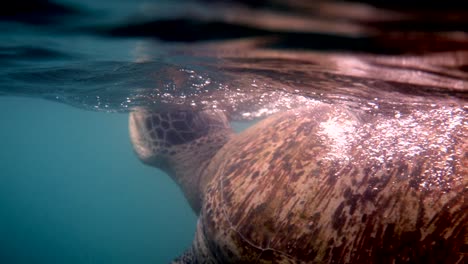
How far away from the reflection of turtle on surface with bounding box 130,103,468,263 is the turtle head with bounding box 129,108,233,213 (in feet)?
7.76

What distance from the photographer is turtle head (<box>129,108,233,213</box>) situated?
754 centimetres

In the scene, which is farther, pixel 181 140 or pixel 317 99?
pixel 181 140

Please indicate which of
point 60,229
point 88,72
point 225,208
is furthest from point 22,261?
point 225,208

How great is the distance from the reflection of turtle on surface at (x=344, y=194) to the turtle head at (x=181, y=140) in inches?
93.1

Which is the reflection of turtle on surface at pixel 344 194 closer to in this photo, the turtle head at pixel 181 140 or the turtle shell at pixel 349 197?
the turtle shell at pixel 349 197

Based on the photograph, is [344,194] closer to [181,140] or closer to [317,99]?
[317,99]

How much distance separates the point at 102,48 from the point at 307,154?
3.62 metres

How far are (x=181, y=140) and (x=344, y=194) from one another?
16.7ft

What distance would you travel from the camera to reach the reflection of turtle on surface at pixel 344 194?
3.04 metres

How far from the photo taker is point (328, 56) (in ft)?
12.9

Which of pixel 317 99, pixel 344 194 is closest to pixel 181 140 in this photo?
pixel 317 99

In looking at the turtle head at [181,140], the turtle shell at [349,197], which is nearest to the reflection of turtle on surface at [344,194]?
the turtle shell at [349,197]

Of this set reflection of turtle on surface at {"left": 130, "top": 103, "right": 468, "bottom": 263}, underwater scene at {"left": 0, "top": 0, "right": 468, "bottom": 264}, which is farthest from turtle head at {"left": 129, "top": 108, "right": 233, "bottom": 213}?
reflection of turtle on surface at {"left": 130, "top": 103, "right": 468, "bottom": 263}

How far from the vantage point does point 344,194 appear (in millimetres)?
3490
